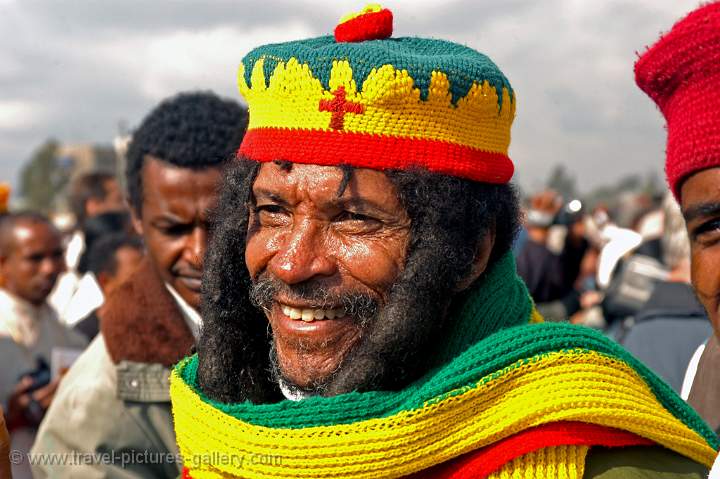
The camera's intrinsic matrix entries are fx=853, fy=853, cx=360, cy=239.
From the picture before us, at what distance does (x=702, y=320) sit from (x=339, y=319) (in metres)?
2.09

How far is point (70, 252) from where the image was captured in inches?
336

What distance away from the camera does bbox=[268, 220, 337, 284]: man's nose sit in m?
2.01

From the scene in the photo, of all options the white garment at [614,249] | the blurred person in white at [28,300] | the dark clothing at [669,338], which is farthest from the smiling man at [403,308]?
the white garment at [614,249]

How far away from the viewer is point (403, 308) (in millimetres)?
1939

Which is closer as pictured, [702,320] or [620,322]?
[702,320]

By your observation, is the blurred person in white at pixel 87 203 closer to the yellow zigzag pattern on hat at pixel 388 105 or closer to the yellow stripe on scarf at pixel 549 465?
the yellow zigzag pattern on hat at pixel 388 105

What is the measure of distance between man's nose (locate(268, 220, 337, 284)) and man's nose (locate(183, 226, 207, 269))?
118 cm

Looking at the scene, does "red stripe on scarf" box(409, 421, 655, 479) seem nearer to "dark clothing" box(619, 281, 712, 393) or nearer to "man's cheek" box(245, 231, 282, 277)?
"man's cheek" box(245, 231, 282, 277)

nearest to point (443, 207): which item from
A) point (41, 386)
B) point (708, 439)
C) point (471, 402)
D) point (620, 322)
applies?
point (471, 402)

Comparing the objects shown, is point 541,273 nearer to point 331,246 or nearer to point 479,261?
point 479,261

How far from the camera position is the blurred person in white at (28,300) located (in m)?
4.66

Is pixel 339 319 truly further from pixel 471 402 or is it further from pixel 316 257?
pixel 471 402

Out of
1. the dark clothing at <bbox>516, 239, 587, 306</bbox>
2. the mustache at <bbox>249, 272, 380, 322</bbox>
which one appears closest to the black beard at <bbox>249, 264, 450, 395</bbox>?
the mustache at <bbox>249, 272, 380, 322</bbox>

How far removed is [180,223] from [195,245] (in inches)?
4.3
